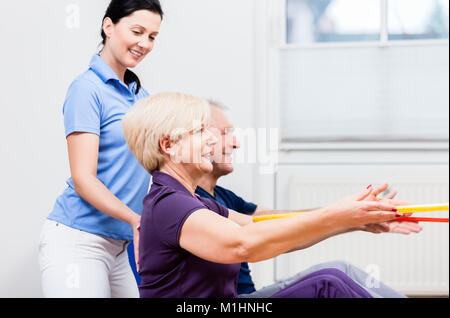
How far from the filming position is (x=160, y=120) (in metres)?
0.91

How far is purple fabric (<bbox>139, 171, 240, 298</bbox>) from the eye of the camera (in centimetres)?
84

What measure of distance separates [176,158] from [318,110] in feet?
4.09

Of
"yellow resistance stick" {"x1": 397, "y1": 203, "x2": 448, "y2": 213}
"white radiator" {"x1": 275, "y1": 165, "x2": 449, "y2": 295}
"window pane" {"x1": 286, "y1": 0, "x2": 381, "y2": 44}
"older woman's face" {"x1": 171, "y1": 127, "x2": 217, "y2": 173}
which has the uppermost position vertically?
"window pane" {"x1": 286, "y1": 0, "x2": 381, "y2": 44}

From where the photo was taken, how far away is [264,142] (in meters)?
1.97

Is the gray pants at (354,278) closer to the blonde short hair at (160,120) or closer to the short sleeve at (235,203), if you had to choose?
the short sleeve at (235,203)

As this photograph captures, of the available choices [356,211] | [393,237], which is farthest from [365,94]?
[356,211]

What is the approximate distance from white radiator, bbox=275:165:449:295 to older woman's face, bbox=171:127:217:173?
113 centimetres

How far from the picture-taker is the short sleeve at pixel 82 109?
41.9 inches

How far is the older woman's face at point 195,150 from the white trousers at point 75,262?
0.30 meters

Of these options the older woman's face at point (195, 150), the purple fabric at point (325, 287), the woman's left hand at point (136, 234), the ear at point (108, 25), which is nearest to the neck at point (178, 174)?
the older woman's face at point (195, 150)

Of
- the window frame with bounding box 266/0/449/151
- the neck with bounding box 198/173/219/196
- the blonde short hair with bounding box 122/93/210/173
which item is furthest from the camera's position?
the window frame with bounding box 266/0/449/151

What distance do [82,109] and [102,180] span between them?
0.46 feet

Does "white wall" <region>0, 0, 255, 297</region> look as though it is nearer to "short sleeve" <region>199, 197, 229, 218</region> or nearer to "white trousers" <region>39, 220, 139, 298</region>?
"white trousers" <region>39, 220, 139, 298</region>

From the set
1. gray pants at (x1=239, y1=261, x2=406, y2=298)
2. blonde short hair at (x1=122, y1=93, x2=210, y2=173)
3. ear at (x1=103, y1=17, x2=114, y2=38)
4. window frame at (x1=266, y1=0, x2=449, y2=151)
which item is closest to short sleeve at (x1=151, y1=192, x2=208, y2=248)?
blonde short hair at (x1=122, y1=93, x2=210, y2=173)
